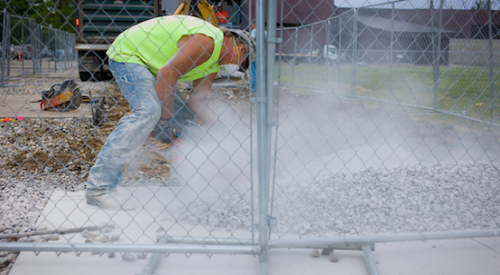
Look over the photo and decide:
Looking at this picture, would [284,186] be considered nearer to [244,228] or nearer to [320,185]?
[320,185]

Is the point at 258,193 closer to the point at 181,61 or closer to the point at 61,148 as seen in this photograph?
the point at 181,61

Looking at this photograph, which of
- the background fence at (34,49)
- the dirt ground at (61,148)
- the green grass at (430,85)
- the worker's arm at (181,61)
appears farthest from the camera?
the background fence at (34,49)

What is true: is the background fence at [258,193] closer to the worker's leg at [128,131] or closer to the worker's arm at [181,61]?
the worker's leg at [128,131]

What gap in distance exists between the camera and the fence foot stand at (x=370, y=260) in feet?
6.10

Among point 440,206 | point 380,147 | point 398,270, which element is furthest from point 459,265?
point 380,147

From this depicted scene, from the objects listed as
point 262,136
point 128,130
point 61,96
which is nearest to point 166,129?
point 128,130

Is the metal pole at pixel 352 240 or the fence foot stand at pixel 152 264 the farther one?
the metal pole at pixel 352 240

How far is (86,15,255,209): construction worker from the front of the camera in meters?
2.51

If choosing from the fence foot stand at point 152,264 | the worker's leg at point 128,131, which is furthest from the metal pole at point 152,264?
the worker's leg at point 128,131

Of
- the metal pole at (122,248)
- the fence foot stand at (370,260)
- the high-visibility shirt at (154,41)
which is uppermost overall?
the high-visibility shirt at (154,41)

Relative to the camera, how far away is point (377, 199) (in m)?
2.78

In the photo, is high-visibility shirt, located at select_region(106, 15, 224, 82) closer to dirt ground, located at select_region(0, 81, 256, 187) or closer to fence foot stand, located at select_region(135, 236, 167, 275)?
dirt ground, located at select_region(0, 81, 256, 187)

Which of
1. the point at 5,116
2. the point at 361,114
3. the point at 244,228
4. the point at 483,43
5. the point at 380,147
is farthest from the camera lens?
the point at 361,114

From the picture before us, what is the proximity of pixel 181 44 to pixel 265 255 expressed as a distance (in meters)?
1.54
